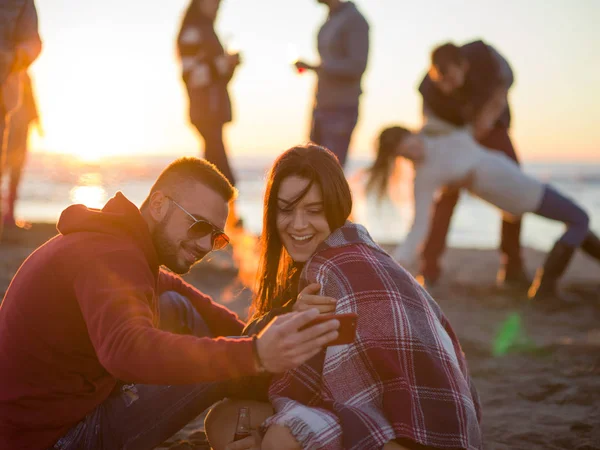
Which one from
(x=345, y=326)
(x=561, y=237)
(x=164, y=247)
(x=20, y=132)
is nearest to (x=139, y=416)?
(x=164, y=247)

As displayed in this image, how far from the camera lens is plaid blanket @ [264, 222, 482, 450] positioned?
192 centimetres

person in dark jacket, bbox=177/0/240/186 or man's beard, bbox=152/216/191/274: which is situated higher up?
person in dark jacket, bbox=177/0/240/186

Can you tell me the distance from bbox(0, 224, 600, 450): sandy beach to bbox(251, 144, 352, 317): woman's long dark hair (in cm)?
80

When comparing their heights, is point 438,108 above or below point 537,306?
above

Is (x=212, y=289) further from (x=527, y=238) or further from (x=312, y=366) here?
(x=527, y=238)

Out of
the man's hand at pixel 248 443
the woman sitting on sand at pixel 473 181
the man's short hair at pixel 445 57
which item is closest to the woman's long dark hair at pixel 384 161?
the woman sitting on sand at pixel 473 181

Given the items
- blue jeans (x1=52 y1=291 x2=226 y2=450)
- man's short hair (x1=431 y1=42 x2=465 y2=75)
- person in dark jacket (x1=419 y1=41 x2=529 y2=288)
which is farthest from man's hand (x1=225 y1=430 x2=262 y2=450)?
man's short hair (x1=431 y1=42 x2=465 y2=75)

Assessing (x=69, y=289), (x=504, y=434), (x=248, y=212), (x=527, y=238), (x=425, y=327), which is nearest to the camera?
(x=69, y=289)

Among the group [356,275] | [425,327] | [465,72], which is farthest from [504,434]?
[465,72]

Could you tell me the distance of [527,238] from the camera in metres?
11.4

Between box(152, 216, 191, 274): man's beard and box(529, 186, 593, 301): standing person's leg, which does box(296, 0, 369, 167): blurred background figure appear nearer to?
box(529, 186, 593, 301): standing person's leg

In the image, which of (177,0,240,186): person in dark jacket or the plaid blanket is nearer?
the plaid blanket

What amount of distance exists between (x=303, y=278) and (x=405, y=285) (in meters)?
0.38

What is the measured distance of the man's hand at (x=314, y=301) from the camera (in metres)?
2.04
